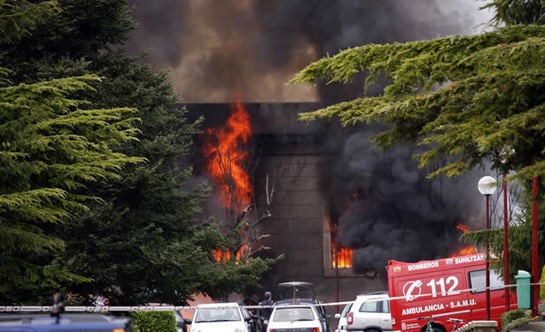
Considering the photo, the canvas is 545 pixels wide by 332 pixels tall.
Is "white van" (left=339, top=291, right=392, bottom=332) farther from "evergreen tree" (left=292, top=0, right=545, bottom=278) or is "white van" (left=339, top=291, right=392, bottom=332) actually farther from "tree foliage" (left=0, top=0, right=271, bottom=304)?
"evergreen tree" (left=292, top=0, right=545, bottom=278)

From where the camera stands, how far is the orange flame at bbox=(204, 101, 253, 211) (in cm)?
5069

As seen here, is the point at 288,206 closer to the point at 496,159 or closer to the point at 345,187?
the point at 345,187

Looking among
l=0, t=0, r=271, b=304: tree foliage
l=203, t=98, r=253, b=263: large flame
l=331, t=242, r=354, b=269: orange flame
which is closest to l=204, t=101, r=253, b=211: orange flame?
l=203, t=98, r=253, b=263: large flame

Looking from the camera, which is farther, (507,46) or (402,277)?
(402,277)

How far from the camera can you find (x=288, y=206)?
169 feet

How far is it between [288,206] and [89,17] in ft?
89.4

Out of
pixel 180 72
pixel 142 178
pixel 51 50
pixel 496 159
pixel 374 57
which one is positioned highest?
pixel 180 72

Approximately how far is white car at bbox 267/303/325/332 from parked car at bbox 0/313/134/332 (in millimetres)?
16373

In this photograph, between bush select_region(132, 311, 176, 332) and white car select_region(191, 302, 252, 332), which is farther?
bush select_region(132, 311, 176, 332)

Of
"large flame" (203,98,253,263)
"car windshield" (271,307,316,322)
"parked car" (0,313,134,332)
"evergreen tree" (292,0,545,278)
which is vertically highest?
"large flame" (203,98,253,263)

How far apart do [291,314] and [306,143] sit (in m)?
27.2

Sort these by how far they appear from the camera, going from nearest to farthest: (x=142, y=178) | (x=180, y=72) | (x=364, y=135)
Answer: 1. (x=142, y=178)
2. (x=364, y=135)
3. (x=180, y=72)

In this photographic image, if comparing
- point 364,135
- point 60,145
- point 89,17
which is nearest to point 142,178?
point 89,17

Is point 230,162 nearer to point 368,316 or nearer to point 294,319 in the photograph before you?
point 368,316
